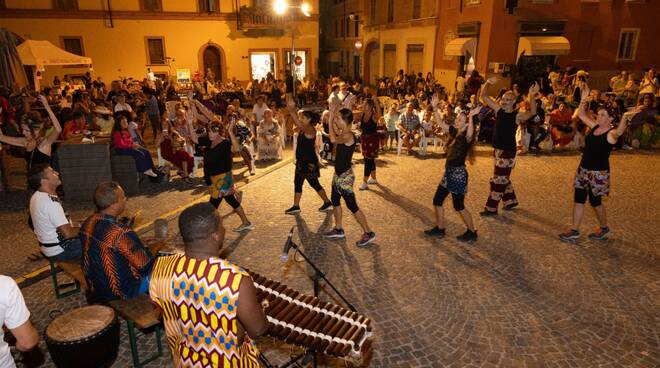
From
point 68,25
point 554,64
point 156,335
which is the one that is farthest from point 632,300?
point 68,25

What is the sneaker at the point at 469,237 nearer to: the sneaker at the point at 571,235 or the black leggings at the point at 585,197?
the sneaker at the point at 571,235

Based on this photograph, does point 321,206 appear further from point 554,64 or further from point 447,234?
point 554,64

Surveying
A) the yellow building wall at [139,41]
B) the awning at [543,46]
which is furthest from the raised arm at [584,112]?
the yellow building wall at [139,41]

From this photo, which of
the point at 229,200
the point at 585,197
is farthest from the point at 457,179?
the point at 229,200

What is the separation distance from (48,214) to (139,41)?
75.4 ft

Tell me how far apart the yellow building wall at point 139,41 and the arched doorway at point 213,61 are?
0.36 meters

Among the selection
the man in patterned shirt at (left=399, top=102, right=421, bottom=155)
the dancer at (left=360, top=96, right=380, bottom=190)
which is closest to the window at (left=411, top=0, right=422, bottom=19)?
the man in patterned shirt at (left=399, top=102, right=421, bottom=155)

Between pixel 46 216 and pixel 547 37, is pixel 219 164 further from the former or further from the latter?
pixel 547 37

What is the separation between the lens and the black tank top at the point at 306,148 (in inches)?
286

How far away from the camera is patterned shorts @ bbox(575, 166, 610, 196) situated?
6.08m

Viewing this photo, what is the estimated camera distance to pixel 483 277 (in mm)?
5531

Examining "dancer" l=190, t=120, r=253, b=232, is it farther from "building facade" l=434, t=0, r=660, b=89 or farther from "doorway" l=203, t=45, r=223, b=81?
"doorway" l=203, t=45, r=223, b=81

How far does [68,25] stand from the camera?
921 inches

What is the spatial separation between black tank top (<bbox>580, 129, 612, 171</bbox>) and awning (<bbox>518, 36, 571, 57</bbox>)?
1378 cm
